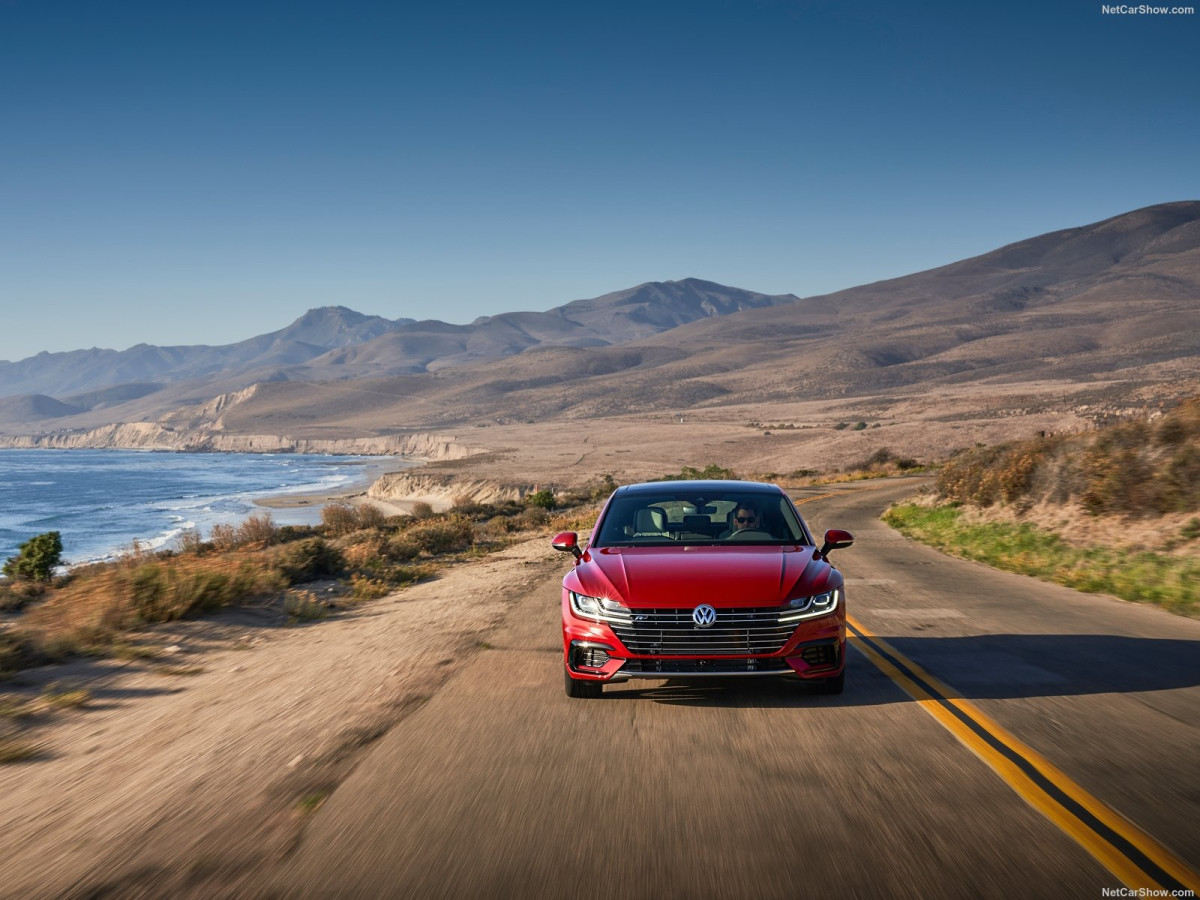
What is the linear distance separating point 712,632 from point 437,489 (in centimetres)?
6550

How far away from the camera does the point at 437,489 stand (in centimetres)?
7088

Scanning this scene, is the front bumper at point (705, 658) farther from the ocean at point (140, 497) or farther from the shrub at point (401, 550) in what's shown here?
the ocean at point (140, 497)

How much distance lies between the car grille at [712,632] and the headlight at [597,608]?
3.4 inches

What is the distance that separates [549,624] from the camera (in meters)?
10.8

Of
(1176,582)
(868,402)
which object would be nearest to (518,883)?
(1176,582)

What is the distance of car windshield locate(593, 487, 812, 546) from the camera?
823cm

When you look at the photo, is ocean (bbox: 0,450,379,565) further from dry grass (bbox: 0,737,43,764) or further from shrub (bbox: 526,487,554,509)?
dry grass (bbox: 0,737,43,764)

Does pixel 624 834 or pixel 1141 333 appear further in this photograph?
pixel 1141 333

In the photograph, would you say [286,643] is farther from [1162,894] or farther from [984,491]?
[984,491]

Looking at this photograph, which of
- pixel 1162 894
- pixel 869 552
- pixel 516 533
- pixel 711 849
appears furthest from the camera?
pixel 516 533

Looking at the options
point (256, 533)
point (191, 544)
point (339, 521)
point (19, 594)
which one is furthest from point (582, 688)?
point (339, 521)

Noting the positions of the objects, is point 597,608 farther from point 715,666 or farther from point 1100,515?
point 1100,515

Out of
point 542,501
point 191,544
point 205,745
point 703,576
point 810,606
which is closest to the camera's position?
point 205,745

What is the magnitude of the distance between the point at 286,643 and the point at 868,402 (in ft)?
403
